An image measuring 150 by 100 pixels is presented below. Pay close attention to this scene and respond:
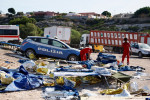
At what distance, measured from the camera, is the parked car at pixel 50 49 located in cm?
1509

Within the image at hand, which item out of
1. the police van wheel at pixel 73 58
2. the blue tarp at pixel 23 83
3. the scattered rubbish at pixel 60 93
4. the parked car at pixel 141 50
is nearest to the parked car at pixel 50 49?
the police van wheel at pixel 73 58

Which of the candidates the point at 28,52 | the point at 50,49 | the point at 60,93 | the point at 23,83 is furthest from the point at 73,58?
the point at 60,93

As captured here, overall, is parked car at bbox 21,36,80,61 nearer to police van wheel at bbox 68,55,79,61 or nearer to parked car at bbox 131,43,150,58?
police van wheel at bbox 68,55,79,61

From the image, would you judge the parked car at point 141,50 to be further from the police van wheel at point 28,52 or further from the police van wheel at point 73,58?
the police van wheel at point 28,52

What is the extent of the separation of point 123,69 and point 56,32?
2027 centimetres

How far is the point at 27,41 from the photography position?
15711 mm

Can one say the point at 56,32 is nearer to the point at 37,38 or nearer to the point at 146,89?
the point at 37,38

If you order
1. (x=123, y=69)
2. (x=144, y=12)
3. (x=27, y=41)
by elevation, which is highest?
(x=144, y=12)

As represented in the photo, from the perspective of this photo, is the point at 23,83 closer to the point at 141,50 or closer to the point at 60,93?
the point at 60,93

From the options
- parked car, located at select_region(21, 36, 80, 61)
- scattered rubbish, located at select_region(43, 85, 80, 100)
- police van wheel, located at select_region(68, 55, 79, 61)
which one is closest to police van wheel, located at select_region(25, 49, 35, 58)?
parked car, located at select_region(21, 36, 80, 61)

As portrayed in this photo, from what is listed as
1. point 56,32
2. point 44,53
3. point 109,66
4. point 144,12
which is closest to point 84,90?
point 109,66

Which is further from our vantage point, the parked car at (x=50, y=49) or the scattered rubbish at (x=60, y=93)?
the parked car at (x=50, y=49)

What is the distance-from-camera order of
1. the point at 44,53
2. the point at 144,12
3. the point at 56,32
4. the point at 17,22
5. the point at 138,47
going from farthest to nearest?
1. the point at 144,12
2. the point at 17,22
3. the point at 56,32
4. the point at 138,47
5. the point at 44,53

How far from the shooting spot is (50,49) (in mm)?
15125
